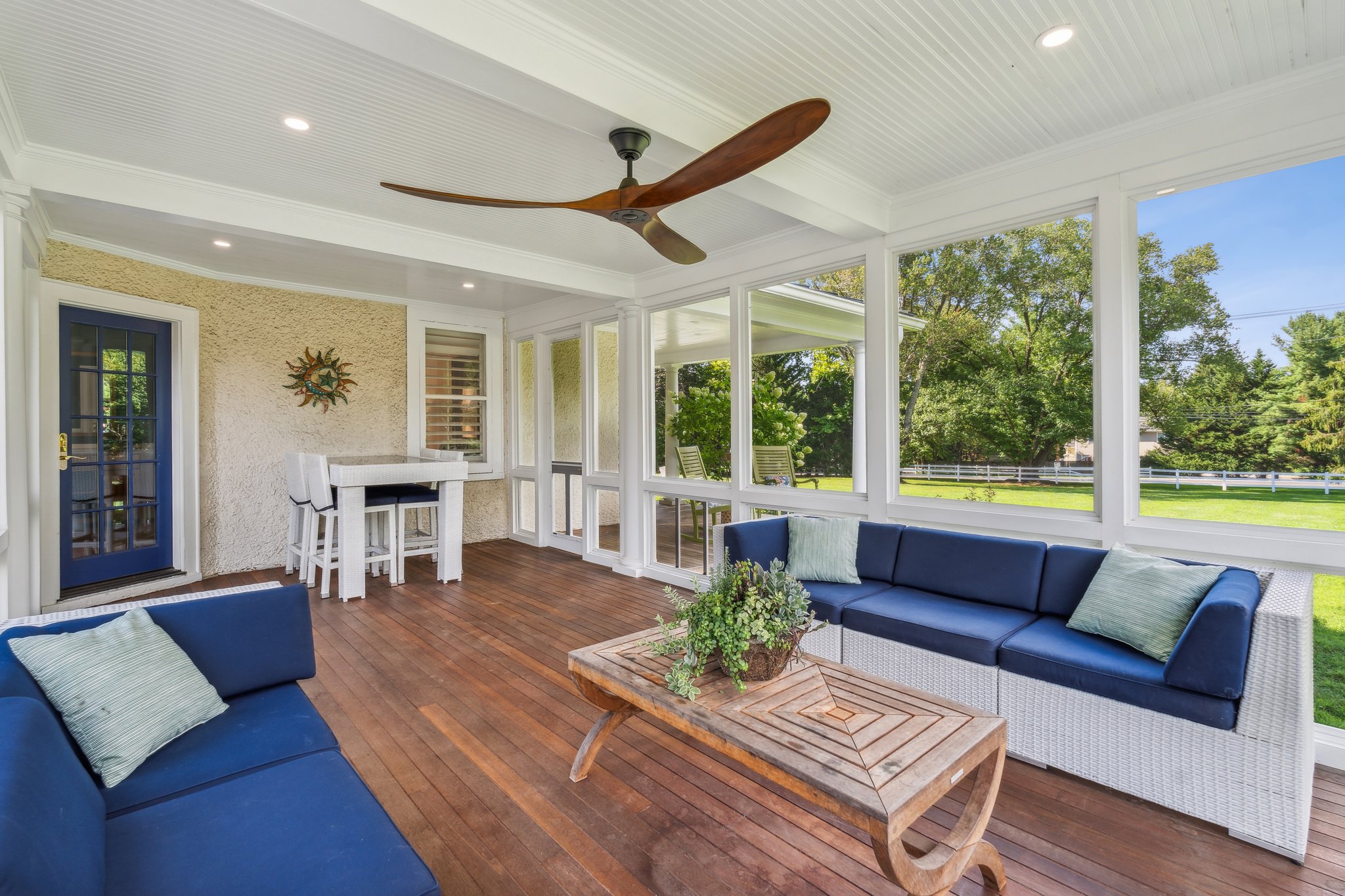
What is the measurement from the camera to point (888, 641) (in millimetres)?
2848

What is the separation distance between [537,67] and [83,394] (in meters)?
4.57

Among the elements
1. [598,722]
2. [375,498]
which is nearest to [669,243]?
[598,722]

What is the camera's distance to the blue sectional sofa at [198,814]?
1.03 meters

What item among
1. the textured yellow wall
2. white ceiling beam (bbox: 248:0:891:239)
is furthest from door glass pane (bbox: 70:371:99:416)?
white ceiling beam (bbox: 248:0:891:239)

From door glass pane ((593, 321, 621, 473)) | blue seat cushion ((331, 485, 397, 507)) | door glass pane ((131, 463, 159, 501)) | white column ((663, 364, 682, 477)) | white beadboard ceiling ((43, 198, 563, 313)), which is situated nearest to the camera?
white beadboard ceiling ((43, 198, 563, 313))

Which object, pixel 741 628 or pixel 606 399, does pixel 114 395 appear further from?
pixel 741 628

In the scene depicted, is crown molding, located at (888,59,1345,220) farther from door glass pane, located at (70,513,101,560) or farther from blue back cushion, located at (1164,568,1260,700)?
door glass pane, located at (70,513,101,560)

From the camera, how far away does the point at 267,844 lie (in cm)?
128

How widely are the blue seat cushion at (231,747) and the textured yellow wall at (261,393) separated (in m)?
4.20

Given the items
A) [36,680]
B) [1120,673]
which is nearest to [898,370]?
[1120,673]

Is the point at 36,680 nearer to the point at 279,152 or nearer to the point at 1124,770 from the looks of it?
the point at 279,152

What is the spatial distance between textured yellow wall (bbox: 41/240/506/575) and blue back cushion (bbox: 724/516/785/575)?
14.3ft

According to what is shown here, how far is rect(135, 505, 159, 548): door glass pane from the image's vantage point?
4836mm

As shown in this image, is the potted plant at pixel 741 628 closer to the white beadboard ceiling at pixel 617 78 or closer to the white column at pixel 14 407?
the white beadboard ceiling at pixel 617 78
